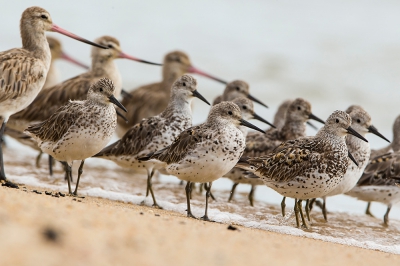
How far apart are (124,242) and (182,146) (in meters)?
3.77

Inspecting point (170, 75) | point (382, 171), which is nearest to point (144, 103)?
point (170, 75)

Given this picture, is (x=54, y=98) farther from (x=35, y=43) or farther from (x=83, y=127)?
(x=83, y=127)

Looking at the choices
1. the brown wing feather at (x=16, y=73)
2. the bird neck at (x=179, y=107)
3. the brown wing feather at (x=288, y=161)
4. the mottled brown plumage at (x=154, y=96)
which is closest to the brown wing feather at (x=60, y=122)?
the brown wing feather at (x=16, y=73)

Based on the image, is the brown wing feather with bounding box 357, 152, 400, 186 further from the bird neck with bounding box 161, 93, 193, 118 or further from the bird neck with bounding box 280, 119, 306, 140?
the bird neck with bounding box 161, 93, 193, 118

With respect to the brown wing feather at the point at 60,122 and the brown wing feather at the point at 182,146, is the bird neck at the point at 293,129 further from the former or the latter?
the brown wing feather at the point at 60,122

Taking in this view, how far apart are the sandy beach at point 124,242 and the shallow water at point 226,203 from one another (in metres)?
2.22

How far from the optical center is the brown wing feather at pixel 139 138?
977 cm

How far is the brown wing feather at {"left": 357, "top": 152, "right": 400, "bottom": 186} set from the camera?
10695mm

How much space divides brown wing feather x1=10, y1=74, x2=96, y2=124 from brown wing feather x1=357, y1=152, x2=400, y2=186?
A: 15.1 ft

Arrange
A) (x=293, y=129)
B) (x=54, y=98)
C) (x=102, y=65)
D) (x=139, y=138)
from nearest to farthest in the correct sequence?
(x=139, y=138)
(x=293, y=129)
(x=54, y=98)
(x=102, y=65)

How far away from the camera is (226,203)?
35.0 ft

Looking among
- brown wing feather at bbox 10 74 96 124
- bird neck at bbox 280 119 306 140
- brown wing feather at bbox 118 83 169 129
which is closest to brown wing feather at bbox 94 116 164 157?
brown wing feather at bbox 10 74 96 124

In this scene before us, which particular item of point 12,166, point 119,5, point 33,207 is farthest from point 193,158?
point 119,5

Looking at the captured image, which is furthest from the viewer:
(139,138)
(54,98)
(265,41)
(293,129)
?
(265,41)
